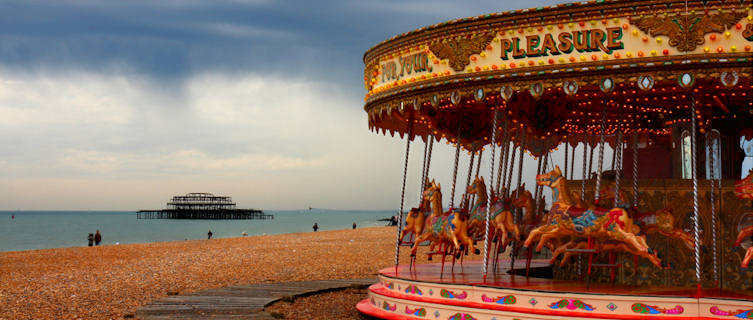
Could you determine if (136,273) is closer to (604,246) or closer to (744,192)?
(604,246)

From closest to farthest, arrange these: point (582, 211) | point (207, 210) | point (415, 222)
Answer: point (582, 211)
point (415, 222)
point (207, 210)

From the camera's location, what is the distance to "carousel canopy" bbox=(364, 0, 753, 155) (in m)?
8.67

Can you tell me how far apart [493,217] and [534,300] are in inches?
88.7

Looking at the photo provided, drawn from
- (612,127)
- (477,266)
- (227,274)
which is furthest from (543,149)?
(227,274)

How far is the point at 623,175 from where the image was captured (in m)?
15.9

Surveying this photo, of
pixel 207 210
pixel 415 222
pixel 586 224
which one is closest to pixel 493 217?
pixel 415 222

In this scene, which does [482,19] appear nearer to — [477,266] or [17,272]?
[477,266]

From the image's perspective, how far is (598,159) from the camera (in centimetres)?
1095

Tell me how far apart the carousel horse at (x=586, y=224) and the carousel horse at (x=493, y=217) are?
712 millimetres

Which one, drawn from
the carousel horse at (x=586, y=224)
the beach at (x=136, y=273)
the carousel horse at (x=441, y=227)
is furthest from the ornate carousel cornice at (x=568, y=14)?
the beach at (x=136, y=273)

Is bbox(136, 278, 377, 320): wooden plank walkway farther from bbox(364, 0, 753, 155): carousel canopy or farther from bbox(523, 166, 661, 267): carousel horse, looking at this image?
bbox(523, 166, 661, 267): carousel horse

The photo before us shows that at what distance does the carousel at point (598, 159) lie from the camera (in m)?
8.89

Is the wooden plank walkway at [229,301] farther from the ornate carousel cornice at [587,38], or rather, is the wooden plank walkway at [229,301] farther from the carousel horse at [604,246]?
the ornate carousel cornice at [587,38]

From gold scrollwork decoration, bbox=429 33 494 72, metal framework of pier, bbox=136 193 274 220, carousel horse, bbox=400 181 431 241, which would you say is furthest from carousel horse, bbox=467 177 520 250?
metal framework of pier, bbox=136 193 274 220
